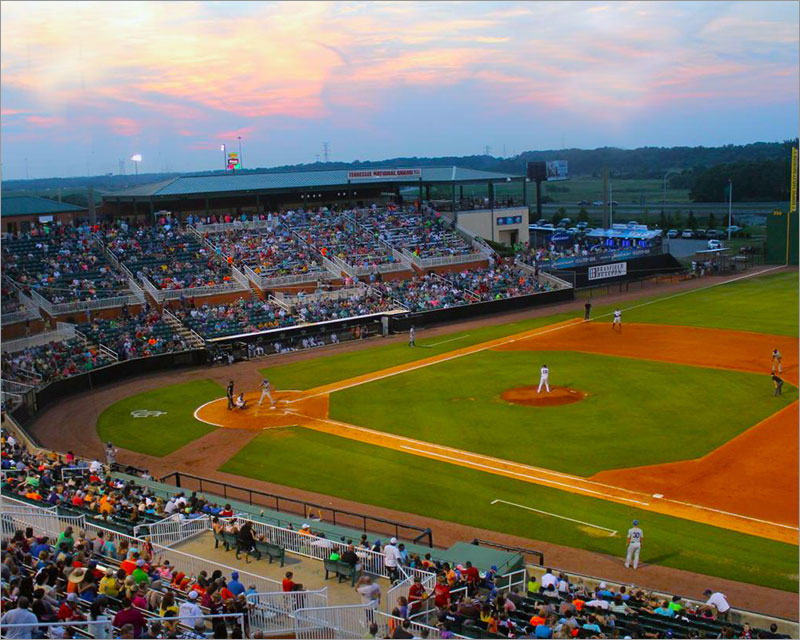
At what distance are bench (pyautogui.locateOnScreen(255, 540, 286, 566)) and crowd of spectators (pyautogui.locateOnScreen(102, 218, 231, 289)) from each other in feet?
114

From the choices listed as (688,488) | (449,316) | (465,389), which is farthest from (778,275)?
(688,488)

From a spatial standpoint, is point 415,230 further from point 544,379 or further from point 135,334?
point 544,379

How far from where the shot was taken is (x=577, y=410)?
32594mm

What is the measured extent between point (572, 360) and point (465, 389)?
7.35 m

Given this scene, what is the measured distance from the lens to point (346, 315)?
5122 centimetres

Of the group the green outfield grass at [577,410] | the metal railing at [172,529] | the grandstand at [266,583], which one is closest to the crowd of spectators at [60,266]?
the green outfield grass at [577,410]

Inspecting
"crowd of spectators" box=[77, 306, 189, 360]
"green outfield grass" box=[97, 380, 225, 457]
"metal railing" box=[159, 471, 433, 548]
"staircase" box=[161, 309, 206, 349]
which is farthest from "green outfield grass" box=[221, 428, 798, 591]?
"staircase" box=[161, 309, 206, 349]

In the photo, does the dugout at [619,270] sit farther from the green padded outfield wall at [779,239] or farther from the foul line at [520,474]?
the foul line at [520,474]

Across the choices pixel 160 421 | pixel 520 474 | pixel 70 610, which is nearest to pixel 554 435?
pixel 520 474

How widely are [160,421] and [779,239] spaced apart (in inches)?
2407

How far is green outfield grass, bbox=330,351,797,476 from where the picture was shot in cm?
2805

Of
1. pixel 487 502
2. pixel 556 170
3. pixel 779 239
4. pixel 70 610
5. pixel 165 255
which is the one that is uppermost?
pixel 556 170

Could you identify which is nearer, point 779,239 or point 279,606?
point 279,606

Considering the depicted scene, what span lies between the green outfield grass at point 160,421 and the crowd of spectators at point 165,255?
13.3 metres
